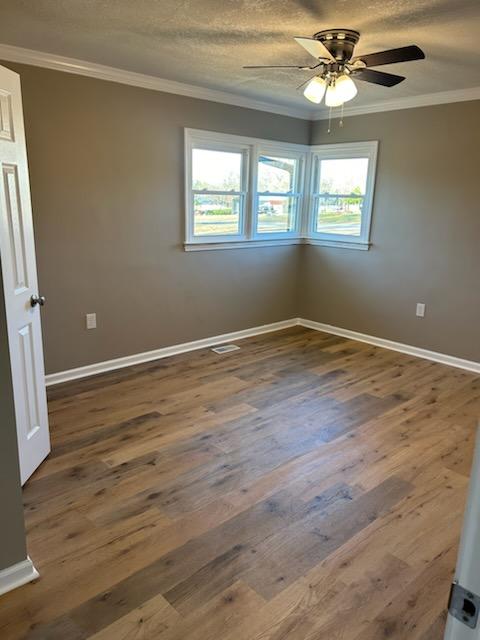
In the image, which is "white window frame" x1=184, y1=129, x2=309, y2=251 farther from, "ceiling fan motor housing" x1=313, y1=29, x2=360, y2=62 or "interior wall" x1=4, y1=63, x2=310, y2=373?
"ceiling fan motor housing" x1=313, y1=29, x2=360, y2=62

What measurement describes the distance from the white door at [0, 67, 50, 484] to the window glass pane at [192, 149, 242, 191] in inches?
89.6

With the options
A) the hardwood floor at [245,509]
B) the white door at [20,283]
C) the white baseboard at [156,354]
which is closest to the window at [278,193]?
the white baseboard at [156,354]

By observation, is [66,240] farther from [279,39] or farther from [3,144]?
[279,39]

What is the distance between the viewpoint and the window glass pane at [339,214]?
5148mm

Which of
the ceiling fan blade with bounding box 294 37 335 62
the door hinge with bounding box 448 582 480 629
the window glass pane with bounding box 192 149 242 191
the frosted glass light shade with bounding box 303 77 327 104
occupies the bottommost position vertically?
the door hinge with bounding box 448 582 480 629

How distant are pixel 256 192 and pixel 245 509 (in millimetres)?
3558

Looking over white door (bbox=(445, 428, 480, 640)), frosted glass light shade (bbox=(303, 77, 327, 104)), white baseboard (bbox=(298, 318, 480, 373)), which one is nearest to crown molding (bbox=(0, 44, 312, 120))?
frosted glass light shade (bbox=(303, 77, 327, 104))

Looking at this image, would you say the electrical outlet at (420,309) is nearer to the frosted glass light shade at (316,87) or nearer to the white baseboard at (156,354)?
the white baseboard at (156,354)

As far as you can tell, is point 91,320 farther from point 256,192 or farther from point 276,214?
point 276,214

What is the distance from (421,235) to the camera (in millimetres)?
4598

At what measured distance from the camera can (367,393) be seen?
3.84 metres

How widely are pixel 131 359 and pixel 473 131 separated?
3699 millimetres

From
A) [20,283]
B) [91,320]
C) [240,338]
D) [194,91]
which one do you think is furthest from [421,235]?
[20,283]

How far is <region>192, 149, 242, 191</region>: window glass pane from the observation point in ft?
14.8
